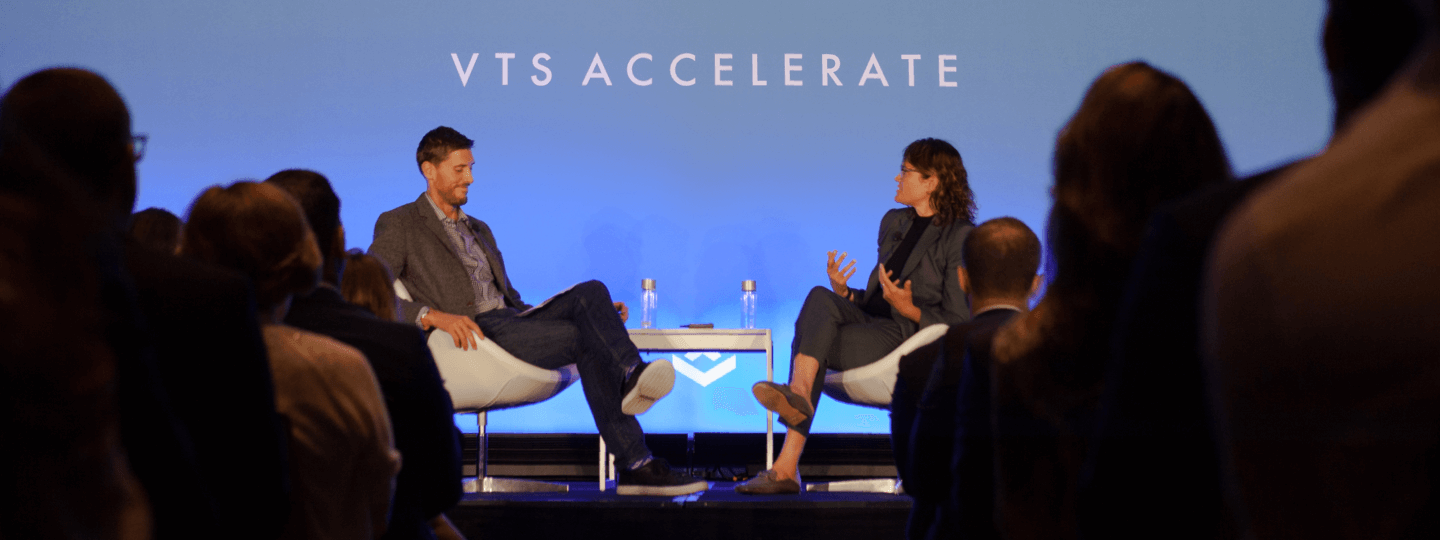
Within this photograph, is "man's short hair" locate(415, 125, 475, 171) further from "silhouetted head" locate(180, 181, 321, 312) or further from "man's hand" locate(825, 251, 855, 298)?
"silhouetted head" locate(180, 181, 321, 312)

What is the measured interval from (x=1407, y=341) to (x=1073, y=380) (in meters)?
0.84

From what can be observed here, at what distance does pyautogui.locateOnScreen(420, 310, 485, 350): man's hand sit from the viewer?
3354 mm

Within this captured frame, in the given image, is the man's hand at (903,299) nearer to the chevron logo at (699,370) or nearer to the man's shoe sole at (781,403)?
the man's shoe sole at (781,403)

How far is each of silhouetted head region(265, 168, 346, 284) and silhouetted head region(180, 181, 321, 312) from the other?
36 cm

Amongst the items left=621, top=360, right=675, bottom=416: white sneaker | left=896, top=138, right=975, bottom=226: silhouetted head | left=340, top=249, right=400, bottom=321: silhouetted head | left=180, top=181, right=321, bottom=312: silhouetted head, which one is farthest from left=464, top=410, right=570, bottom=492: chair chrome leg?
left=180, top=181, right=321, bottom=312: silhouetted head

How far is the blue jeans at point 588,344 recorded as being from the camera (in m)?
3.52

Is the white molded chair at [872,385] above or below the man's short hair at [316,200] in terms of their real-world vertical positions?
below

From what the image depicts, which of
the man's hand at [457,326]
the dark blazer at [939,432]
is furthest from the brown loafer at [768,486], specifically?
the dark blazer at [939,432]

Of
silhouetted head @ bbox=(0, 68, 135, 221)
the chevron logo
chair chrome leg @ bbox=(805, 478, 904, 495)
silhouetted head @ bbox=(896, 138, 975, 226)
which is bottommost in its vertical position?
chair chrome leg @ bbox=(805, 478, 904, 495)

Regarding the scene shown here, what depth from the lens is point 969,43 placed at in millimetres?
4785

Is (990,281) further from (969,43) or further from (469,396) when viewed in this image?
(969,43)

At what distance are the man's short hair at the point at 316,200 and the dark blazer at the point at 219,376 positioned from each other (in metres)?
0.71

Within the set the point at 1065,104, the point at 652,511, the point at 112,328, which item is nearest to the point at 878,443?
the point at 652,511

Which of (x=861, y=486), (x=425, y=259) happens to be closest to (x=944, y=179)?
(x=861, y=486)
